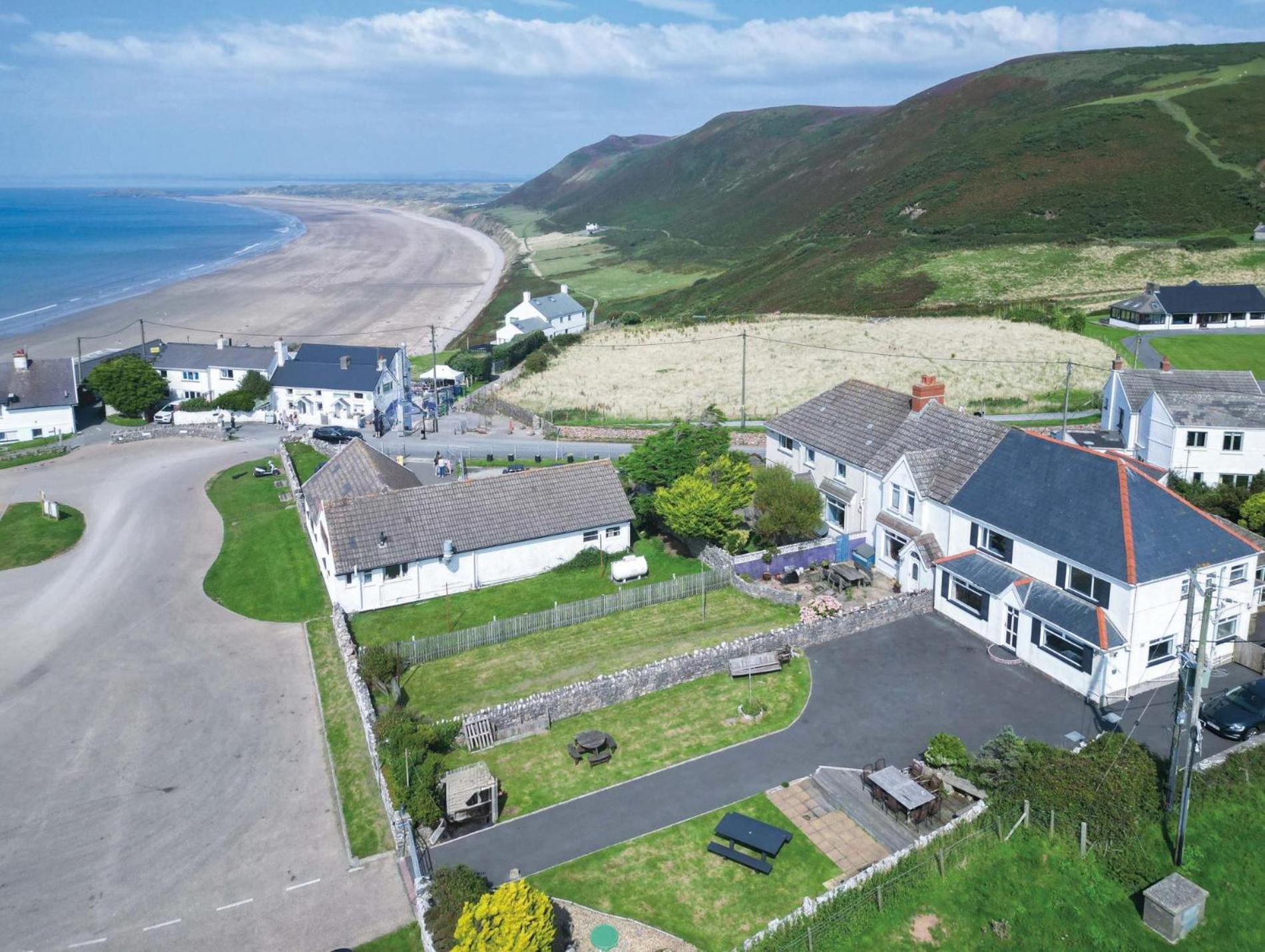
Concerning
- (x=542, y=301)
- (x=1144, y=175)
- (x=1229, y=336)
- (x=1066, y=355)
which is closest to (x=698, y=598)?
(x=1066, y=355)

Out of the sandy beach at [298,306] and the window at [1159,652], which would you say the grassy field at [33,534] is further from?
the sandy beach at [298,306]

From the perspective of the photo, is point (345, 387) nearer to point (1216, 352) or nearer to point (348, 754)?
point (348, 754)

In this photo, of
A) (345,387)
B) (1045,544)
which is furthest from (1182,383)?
(345,387)

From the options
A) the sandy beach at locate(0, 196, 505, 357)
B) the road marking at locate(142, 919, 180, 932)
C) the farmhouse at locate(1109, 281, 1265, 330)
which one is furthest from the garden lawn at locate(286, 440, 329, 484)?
the farmhouse at locate(1109, 281, 1265, 330)

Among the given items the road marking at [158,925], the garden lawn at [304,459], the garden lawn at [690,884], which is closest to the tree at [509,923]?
the garden lawn at [690,884]

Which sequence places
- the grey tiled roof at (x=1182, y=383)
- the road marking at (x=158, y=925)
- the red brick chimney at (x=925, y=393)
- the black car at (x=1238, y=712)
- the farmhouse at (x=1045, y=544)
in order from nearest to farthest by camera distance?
1. the road marking at (x=158, y=925)
2. the black car at (x=1238, y=712)
3. the farmhouse at (x=1045, y=544)
4. the red brick chimney at (x=925, y=393)
5. the grey tiled roof at (x=1182, y=383)

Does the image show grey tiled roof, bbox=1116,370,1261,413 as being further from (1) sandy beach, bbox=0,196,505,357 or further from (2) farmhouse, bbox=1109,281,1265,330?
(1) sandy beach, bbox=0,196,505,357
